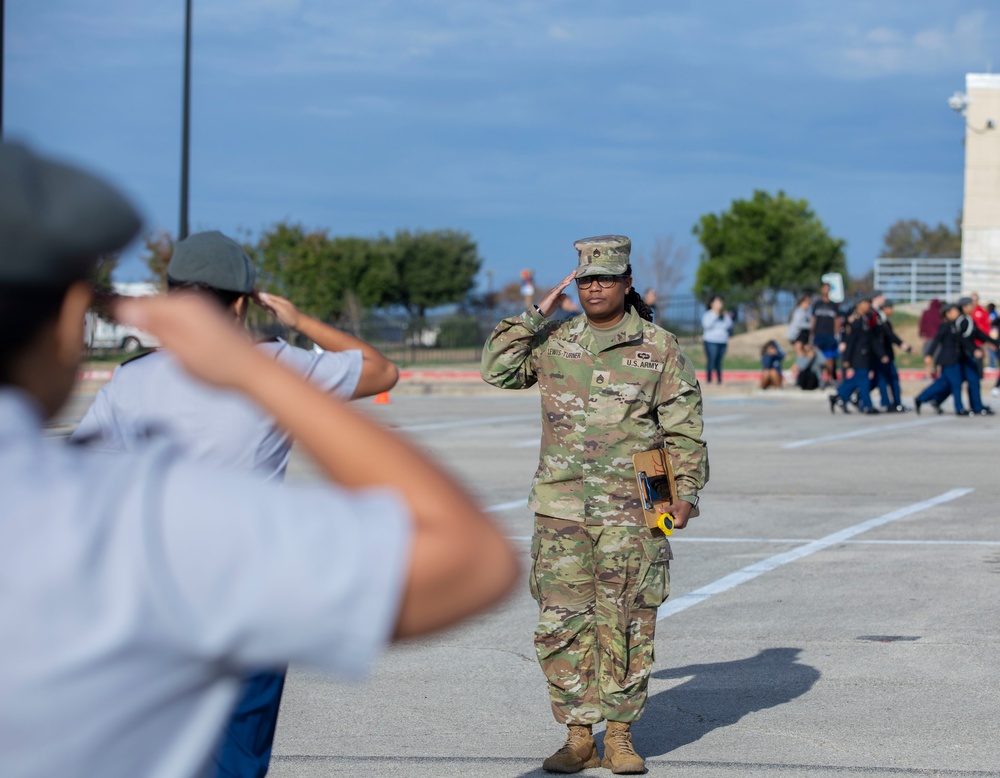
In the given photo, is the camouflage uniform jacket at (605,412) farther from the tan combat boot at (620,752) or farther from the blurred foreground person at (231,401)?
the blurred foreground person at (231,401)

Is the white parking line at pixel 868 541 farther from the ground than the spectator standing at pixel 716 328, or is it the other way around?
the spectator standing at pixel 716 328

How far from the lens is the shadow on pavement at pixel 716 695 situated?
5.66 m

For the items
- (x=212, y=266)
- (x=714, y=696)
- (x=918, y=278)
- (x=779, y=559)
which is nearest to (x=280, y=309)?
(x=212, y=266)

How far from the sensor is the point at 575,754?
17.0ft

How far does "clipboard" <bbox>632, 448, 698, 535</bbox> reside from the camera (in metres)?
5.24

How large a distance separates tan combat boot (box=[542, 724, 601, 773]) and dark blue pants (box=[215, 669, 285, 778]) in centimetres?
220

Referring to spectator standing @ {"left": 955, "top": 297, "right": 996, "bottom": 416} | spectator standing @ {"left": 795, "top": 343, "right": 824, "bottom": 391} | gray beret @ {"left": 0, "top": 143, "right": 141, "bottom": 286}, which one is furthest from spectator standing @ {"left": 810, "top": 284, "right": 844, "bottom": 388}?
gray beret @ {"left": 0, "top": 143, "right": 141, "bottom": 286}

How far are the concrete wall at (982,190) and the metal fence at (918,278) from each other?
997 mm

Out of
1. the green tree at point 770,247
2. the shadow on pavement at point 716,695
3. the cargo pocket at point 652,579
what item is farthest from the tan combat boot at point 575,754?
the green tree at point 770,247

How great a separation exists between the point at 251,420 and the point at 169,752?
5.80 feet

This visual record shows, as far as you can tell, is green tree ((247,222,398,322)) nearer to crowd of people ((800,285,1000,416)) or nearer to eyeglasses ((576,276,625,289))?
crowd of people ((800,285,1000,416))

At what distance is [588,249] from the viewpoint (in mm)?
5465

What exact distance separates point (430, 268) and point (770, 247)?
21.8m

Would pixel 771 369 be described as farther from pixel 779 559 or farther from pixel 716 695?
pixel 716 695
